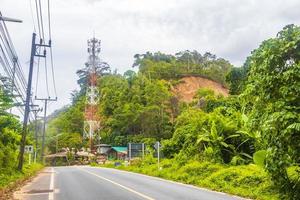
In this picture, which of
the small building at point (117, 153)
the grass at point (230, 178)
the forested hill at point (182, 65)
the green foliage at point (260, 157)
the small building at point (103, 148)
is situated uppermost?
the forested hill at point (182, 65)

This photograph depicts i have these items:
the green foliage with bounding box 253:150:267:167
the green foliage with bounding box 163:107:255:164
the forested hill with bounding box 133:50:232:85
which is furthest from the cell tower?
the green foliage with bounding box 253:150:267:167

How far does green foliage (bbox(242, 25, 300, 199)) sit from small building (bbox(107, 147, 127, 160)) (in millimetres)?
55377

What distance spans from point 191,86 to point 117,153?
104ft

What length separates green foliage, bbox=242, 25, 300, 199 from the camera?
9977mm

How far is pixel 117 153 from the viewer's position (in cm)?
7019

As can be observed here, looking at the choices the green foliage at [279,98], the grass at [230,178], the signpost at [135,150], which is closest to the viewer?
the green foliage at [279,98]

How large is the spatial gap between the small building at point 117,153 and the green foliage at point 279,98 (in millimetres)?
55377

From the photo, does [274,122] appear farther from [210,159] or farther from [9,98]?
[210,159]

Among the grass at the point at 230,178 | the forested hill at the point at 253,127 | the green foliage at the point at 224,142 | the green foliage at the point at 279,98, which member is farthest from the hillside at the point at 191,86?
the green foliage at the point at 279,98

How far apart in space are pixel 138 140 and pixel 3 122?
4931 centimetres

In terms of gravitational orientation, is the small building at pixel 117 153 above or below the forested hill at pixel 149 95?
below

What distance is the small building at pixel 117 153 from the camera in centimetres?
6746

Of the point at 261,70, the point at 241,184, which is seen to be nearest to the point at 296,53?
the point at 261,70

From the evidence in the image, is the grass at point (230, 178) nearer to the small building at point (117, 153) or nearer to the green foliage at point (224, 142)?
the green foliage at point (224, 142)
